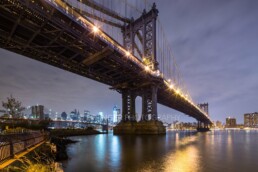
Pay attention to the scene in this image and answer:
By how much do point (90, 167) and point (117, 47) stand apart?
1232 inches

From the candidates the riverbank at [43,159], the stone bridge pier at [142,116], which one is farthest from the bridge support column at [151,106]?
the riverbank at [43,159]

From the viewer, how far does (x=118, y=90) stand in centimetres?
7125

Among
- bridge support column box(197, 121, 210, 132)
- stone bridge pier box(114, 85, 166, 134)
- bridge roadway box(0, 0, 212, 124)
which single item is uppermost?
bridge roadway box(0, 0, 212, 124)

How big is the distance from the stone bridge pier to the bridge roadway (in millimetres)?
5637

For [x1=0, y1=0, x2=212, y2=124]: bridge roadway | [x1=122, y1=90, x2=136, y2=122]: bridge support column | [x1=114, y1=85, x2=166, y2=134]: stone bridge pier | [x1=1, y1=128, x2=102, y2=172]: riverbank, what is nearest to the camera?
[x1=1, y1=128, x2=102, y2=172]: riverbank

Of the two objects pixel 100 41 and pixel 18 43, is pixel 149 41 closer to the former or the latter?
A: pixel 100 41

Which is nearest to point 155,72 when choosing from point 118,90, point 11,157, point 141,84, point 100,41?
point 141,84

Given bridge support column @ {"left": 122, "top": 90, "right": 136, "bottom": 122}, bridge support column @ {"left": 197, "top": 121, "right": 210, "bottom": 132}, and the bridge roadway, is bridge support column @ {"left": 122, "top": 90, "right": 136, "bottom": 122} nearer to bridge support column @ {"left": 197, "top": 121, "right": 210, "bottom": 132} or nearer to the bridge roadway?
the bridge roadway

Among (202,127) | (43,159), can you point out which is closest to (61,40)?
(43,159)

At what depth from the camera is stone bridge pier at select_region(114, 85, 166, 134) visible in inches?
2376

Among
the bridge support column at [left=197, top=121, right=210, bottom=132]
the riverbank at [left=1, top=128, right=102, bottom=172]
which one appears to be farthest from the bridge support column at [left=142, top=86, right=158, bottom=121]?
the bridge support column at [left=197, top=121, right=210, bottom=132]

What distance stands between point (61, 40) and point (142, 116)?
34413 mm

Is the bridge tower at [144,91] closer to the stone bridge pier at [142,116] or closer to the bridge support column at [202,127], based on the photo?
the stone bridge pier at [142,116]

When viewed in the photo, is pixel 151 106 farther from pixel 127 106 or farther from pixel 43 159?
pixel 43 159
